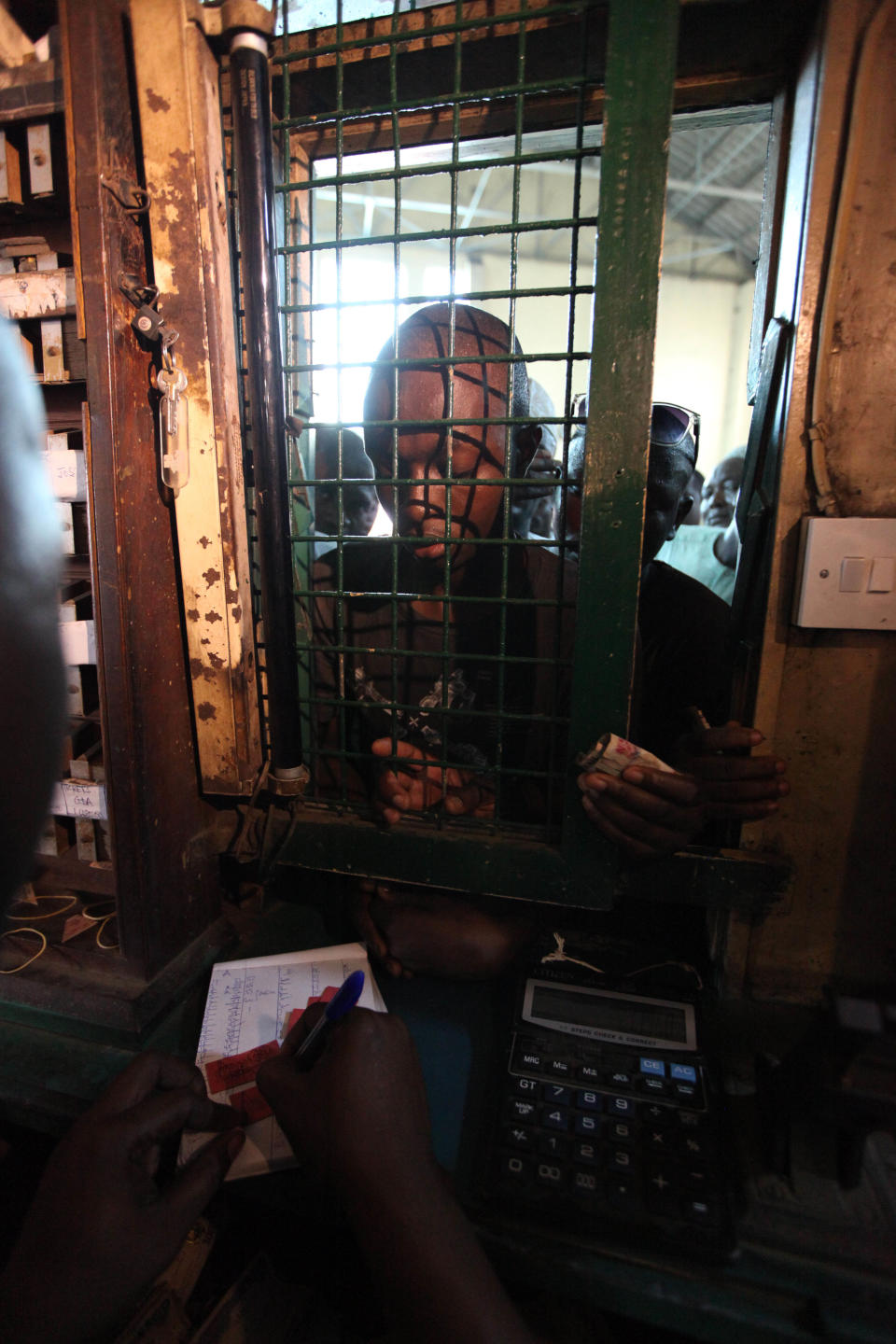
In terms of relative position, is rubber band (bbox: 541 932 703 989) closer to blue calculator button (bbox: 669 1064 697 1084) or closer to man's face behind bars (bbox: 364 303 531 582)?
blue calculator button (bbox: 669 1064 697 1084)

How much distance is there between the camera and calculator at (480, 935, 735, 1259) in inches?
27.6

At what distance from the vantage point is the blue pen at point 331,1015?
784 mm

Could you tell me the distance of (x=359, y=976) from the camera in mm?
793

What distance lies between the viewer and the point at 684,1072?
2.77 feet

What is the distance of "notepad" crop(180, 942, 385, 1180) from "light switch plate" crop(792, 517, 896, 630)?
0.94 m

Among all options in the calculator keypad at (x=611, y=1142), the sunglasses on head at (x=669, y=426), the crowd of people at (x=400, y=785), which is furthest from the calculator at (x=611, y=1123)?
the sunglasses on head at (x=669, y=426)

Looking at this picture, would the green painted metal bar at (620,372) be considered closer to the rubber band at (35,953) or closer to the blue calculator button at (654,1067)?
the blue calculator button at (654,1067)

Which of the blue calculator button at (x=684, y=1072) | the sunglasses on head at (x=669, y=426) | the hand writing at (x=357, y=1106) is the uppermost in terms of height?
the sunglasses on head at (x=669, y=426)

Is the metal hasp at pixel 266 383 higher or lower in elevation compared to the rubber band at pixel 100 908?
higher

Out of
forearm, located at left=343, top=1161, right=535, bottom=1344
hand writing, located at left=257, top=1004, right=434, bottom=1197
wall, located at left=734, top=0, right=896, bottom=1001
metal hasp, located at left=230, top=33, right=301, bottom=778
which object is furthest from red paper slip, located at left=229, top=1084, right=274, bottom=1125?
wall, located at left=734, top=0, right=896, bottom=1001

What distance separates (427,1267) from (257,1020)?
1.42 feet

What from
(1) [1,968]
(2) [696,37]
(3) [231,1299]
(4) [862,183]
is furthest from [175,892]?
(2) [696,37]

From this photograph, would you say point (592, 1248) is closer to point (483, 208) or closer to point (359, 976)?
point (359, 976)

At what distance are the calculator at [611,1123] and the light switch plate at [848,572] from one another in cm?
65
